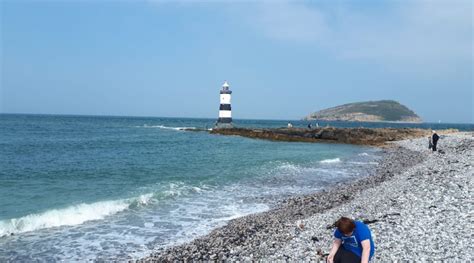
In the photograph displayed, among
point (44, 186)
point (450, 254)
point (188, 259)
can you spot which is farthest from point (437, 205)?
point (44, 186)

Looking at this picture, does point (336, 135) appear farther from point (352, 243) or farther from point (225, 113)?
point (352, 243)

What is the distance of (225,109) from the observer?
66.5 m

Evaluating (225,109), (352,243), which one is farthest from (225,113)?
(352,243)

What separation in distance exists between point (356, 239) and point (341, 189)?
1262 cm

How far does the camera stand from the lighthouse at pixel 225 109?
6469 centimetres

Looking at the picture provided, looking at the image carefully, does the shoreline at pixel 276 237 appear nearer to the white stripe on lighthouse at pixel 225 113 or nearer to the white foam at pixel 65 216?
the white foam at pixel 65 216

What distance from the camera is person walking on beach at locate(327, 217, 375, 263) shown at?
17.3 feet

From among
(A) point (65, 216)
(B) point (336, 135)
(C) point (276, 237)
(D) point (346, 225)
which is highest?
(D) point (346, 225)

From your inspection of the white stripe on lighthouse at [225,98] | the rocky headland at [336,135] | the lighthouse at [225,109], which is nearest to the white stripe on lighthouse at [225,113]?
the lighthouse at [225,109]

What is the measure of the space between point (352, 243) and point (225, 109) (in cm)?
6139

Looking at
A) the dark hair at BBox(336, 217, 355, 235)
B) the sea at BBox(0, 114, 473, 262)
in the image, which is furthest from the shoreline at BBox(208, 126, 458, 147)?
the dark hair at BBox(336, 217, 355, 235)

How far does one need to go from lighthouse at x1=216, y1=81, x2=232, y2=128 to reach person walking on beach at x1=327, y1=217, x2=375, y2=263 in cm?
5961

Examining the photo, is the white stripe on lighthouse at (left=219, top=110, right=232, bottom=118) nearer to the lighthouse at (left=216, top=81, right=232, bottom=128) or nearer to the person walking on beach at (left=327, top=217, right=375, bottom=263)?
the lighthouse at (left=216, top=81, right=232, bottom=128)

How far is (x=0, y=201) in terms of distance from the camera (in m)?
14.6
